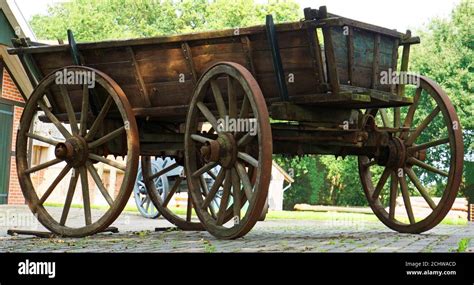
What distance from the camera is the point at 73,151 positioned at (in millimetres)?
7938

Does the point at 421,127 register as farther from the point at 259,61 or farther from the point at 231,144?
the point at 231,144

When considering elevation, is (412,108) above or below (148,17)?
below

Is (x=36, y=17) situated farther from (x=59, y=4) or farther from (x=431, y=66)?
(x=431, y=66)

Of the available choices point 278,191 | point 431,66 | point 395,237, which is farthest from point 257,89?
point 278,191

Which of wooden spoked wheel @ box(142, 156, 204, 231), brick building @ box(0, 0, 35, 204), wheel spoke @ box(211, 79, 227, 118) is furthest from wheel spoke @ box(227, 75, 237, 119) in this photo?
brick building @ box(0, 0, 35, 204)

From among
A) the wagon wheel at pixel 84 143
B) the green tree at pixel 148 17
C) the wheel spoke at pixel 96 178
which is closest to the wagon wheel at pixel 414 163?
the wagon wheel at pixel 84 143

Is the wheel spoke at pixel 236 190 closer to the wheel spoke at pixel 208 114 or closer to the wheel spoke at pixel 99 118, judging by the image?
the wheel spoke at pixel 208 114

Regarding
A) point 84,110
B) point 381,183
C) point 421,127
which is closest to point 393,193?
point 381,183

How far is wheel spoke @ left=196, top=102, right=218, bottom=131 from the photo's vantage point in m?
7.28

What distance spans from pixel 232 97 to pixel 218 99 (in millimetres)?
196

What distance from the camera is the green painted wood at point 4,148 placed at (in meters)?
15.7

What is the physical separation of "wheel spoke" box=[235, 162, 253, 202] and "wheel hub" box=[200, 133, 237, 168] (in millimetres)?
77

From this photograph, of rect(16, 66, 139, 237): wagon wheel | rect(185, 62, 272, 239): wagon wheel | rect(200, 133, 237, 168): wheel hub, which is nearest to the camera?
rect(185, 62, 272, 239): wagon wheel

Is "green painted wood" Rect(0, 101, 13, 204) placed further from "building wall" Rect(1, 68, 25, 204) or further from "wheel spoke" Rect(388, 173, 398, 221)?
"wheel spoke" Rect(388, 173, 398, 221)
